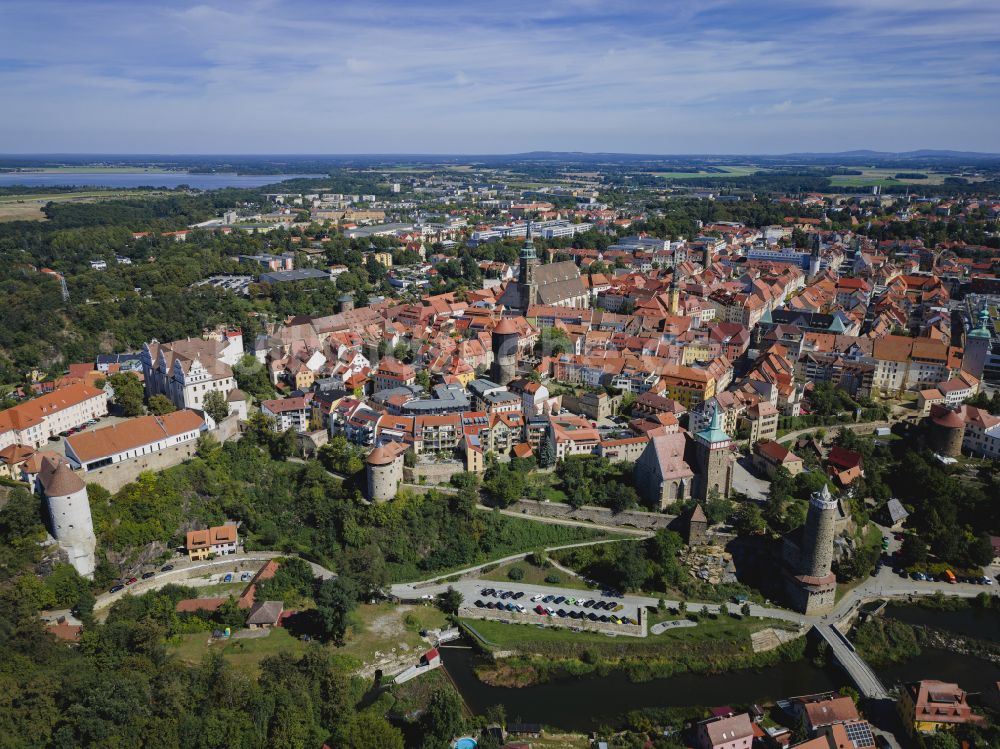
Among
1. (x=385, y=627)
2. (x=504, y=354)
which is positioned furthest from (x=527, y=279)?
(x=385, y=627)

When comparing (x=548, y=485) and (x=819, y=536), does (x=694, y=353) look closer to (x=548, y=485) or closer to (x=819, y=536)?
(x=548, y=485)

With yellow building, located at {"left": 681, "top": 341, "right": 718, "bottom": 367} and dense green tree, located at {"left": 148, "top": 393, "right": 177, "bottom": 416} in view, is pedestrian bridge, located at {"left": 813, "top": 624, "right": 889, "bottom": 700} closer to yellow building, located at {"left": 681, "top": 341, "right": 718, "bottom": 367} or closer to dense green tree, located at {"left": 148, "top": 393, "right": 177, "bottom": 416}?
yellow building, located at {"left": 681, "top": 341, "right": 718, "bottom": 367}

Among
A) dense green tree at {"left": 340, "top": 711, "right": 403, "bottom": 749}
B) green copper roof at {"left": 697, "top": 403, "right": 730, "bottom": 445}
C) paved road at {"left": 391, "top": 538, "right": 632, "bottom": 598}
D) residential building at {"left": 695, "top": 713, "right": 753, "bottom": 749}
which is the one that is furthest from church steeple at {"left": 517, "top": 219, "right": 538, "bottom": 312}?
dense green tree at {"left": 340, "top": 711, "right": 403, "bottom": 749}

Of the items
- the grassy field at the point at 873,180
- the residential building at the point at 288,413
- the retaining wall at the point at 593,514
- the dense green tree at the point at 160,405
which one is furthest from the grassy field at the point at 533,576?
the grassy field at the point at 873,180

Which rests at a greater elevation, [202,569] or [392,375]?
[392,375]

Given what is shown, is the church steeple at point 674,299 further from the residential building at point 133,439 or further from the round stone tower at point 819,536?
the residential building at point 133,439

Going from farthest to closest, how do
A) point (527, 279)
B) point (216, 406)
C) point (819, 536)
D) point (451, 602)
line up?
point (527, 279) < point (216, 406) < point (451, 602) < point (819, 536)

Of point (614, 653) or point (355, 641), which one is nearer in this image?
point (614, 653)
